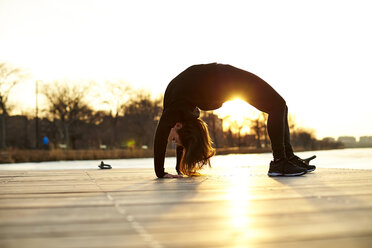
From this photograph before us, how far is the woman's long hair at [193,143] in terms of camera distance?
3.28 meters

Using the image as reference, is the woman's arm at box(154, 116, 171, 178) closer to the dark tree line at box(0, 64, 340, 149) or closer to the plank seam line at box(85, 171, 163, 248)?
the plank seam line at box(85, 171, 163, 248)

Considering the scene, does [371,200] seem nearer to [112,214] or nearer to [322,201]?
[322,201]

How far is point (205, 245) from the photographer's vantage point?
2.99 feet

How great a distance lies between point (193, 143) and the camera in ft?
10.8

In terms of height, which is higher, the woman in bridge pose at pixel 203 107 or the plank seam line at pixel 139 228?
the woman in bridge pose at pixel 203 107

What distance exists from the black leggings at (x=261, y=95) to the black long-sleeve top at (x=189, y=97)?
0.11 ft

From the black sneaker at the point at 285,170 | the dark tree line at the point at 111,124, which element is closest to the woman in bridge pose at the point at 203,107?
the black sneaker at the point at 285,170

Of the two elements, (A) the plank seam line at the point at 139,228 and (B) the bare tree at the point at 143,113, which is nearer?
(A) the plank seam line at the point at 139,228

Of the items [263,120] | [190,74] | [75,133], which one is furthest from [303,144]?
[190,74]

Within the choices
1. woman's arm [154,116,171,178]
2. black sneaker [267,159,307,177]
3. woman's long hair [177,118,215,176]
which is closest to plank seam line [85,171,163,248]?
woman's arm [154,116,171,178]

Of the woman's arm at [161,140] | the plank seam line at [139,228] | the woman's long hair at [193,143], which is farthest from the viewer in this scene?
the woman's long hair at [193,143]

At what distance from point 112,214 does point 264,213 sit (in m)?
0.50

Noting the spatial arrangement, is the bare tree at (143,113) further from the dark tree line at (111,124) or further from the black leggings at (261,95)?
the black leggings at (261,95)

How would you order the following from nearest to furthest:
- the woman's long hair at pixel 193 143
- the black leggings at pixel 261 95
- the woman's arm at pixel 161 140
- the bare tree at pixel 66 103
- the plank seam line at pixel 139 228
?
the plank seam line at pixel 139 228 → the woman's arm at pixel 161 140 → the woman's long hair at pixel 193 143 → the black leggings at pixel 261 95 → the bare tree at pixel 66 103
